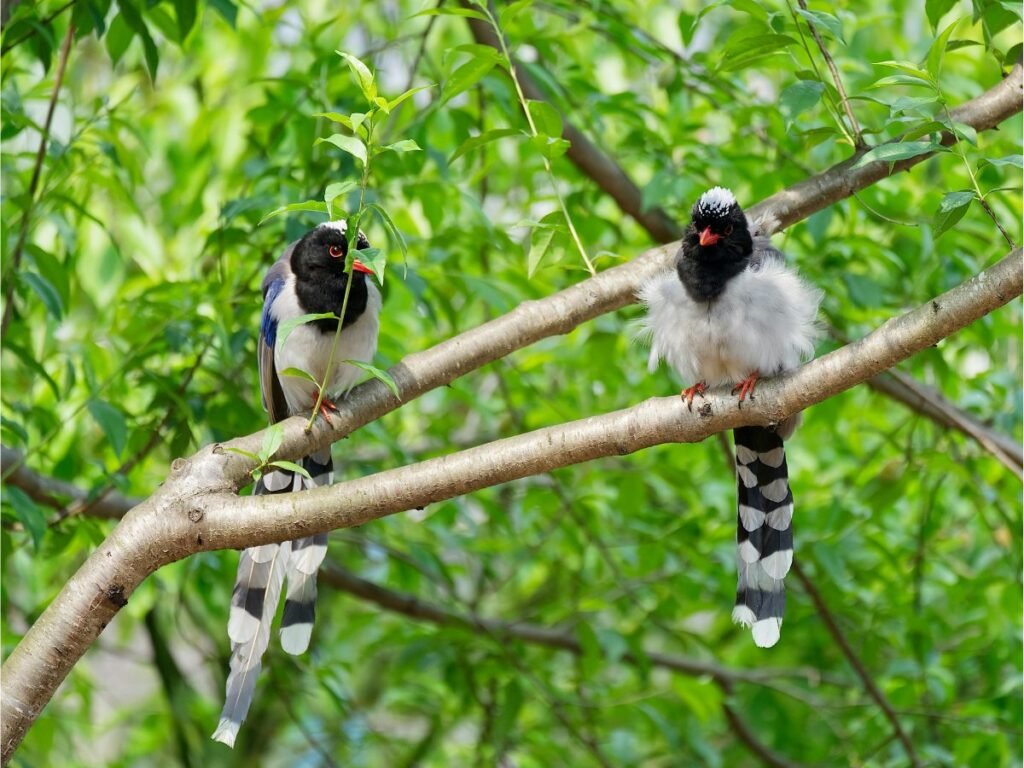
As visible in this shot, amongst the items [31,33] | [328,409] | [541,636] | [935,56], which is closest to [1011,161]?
[935,56]

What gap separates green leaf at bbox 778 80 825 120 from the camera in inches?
108

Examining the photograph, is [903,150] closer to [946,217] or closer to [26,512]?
[946,217]

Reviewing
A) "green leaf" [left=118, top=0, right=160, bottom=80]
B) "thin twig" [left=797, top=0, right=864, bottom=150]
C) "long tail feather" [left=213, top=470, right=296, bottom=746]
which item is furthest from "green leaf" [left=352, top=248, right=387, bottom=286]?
"green leaf" [left=118, top=0, right=160, bottom=80]

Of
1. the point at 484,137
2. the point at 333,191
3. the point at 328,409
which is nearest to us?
the point at 333,191

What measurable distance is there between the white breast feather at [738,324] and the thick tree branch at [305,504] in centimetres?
70

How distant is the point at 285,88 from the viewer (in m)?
3.98

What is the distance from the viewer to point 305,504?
2387 millimetres

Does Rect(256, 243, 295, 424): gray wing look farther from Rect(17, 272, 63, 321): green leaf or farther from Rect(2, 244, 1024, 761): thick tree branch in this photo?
Rect(2, 244, 1024, 761): thick tree branch

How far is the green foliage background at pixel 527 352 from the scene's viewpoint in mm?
3559

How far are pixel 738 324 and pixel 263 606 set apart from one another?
1427 mm

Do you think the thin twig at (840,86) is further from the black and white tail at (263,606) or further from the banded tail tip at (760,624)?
the black and white tail at (263,606)

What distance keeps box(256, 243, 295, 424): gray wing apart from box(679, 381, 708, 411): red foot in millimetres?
1263

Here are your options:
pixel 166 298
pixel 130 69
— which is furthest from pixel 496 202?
pixel 166 298

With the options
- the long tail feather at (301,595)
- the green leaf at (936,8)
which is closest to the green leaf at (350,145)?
the long tail feather at (301,595)
